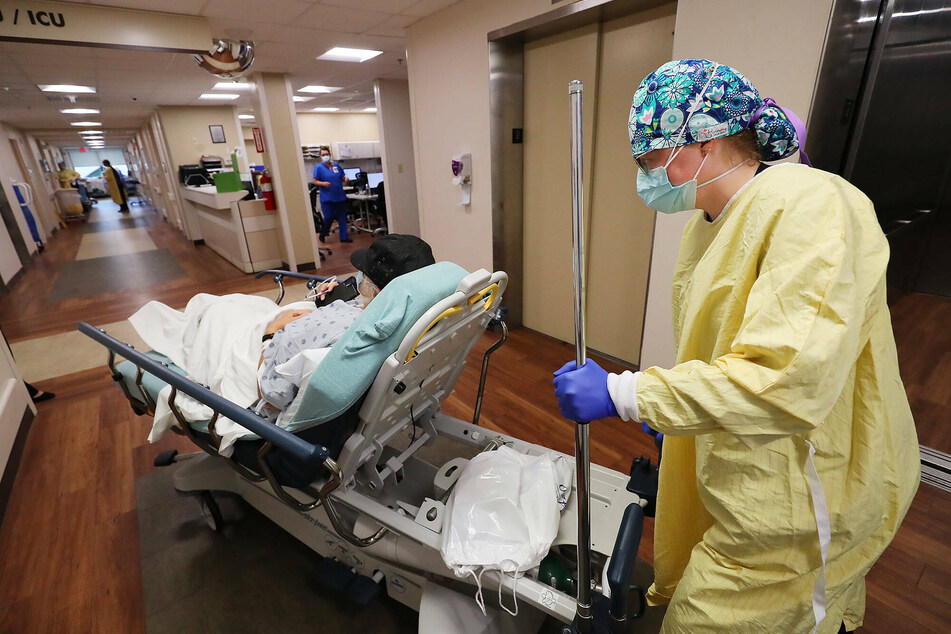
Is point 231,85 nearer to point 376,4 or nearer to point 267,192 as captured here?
point 267,192

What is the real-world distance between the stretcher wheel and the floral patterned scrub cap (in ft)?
6.84

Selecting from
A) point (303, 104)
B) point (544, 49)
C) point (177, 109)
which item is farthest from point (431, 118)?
point (177, 109)

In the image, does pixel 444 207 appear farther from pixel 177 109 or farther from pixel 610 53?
pixel 177 109

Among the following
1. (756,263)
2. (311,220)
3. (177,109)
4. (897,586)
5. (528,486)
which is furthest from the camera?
(177,109)

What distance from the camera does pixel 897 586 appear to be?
1.59 m

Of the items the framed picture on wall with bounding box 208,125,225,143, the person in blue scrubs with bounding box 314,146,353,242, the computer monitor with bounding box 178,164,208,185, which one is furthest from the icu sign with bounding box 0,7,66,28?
the framed picture on wall with bounding box 208,125,225,143

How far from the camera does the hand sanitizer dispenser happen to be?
3477 mm

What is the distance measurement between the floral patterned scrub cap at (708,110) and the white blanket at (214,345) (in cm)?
143

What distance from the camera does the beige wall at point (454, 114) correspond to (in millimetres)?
3127

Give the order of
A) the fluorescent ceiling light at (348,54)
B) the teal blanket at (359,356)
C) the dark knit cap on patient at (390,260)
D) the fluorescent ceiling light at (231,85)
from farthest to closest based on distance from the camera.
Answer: the fluorescent ceiling light at (231,85) → the fluorescent ceiling light at (348,54) → the dark knit cap on patient at (390,260) → the teal blanket at (359,356)

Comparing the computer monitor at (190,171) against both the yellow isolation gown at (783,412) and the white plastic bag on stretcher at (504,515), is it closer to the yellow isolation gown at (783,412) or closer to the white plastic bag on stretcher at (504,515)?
the white plastic bag on stretcher at (504,515)

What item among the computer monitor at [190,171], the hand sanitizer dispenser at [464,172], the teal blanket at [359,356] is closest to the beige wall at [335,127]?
A: the computer monitor at [190,171]

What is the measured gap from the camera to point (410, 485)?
168 centimetres

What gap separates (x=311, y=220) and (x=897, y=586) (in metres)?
5.97
